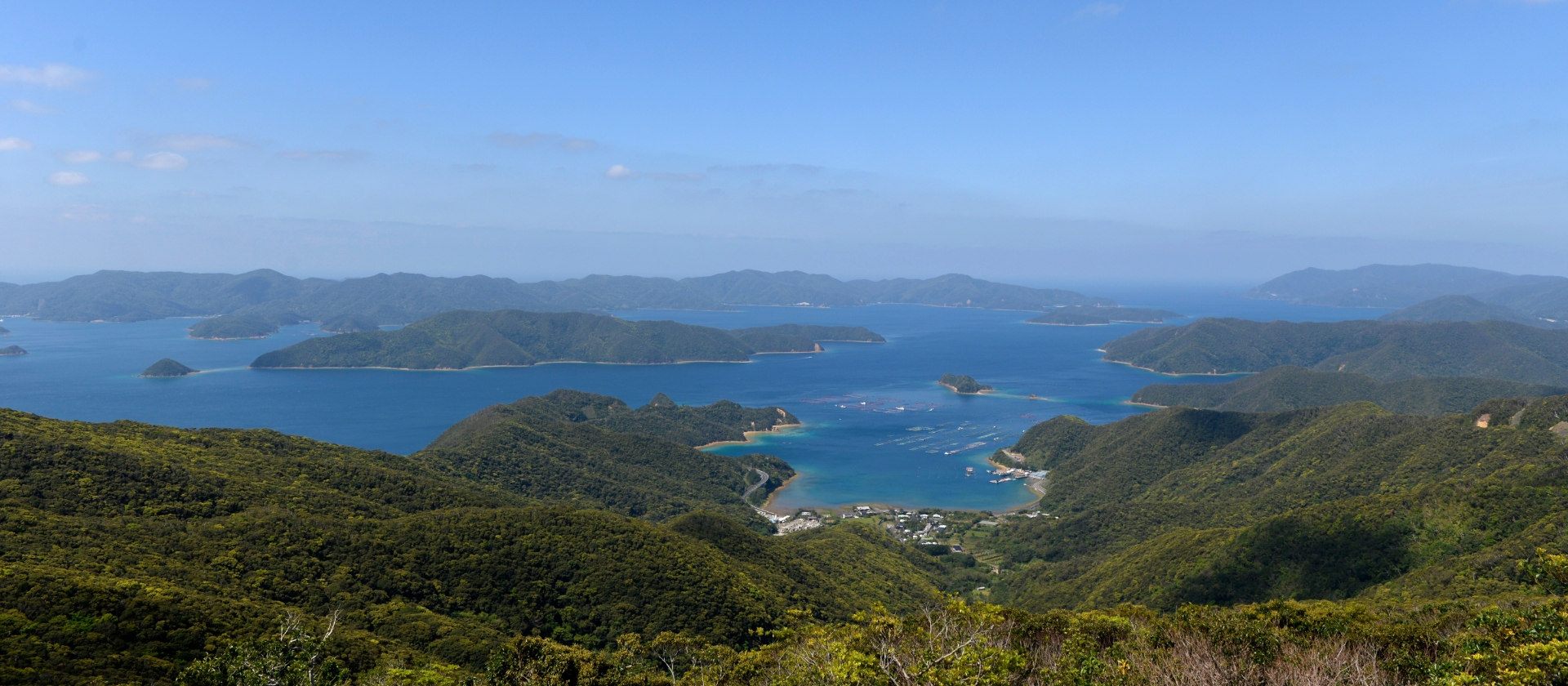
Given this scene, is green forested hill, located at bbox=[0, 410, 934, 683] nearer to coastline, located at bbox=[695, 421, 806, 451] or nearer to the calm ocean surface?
the calm ocean surface

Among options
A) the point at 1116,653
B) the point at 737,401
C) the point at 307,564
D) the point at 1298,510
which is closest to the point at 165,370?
the point at 737,401

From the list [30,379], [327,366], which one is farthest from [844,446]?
[30,379]

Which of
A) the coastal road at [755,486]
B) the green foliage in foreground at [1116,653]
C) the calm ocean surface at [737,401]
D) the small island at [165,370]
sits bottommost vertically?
the coastal road at [755,486]

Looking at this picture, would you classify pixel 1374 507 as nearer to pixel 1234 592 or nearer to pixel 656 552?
pixel 1234 592

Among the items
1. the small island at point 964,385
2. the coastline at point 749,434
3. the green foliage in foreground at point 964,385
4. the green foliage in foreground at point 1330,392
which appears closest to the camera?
the coastline at point 749,434

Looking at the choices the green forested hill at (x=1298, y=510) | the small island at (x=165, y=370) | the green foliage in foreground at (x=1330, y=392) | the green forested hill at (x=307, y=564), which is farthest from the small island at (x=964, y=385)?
the small island at (x=165, y=370)

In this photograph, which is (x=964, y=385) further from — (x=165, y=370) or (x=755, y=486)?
(x=165, y=370)

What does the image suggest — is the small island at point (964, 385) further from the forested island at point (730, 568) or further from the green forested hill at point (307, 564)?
the green forested hill at point (307, 564)
